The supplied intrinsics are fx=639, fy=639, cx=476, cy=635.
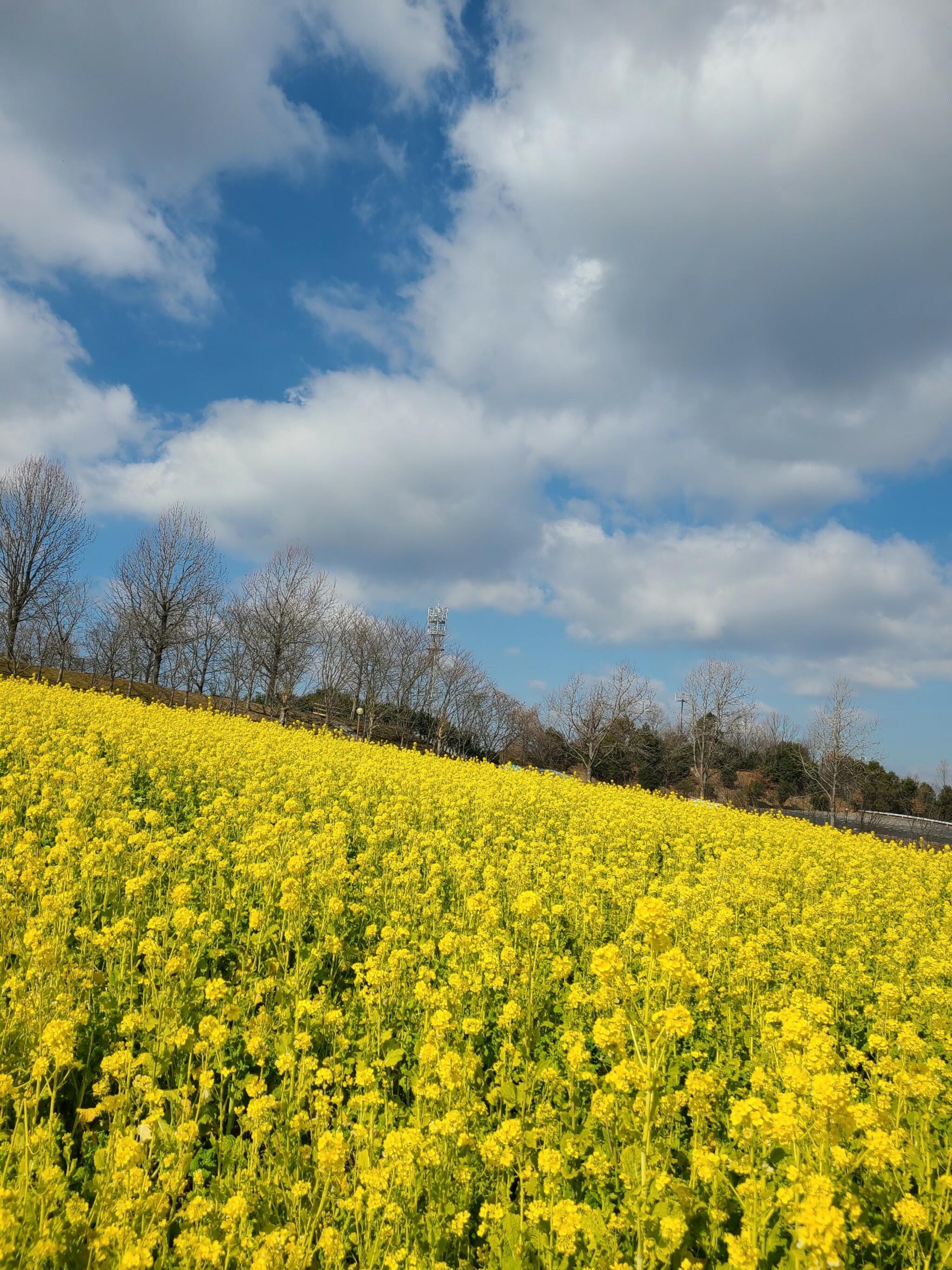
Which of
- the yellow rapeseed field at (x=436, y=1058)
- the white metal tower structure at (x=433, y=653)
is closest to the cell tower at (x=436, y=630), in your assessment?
the white metal tower structure at (x=433, y=653)

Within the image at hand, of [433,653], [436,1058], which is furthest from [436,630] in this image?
[436,1058]

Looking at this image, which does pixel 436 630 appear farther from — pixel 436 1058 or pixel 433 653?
pixel 436 1058

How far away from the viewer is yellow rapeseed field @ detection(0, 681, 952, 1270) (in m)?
2.62

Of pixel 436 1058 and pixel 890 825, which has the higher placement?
pixel 436 1058

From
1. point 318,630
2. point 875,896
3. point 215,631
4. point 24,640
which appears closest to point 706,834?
point 875,896

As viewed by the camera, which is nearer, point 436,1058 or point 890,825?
point 436,1058

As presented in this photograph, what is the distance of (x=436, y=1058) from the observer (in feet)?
11.0

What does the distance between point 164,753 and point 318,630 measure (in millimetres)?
27373

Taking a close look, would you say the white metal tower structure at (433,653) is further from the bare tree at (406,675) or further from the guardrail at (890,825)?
the guardrail at (890,825)

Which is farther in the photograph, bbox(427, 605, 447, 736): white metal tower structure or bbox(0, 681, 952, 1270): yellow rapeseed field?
bbox(427, 605, 447, 736): white metal tower structure

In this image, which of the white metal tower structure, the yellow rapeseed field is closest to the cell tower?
the white metal tower structure

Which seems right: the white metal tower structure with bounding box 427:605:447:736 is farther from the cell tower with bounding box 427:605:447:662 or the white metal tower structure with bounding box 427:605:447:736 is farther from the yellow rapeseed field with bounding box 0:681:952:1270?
the yellow rapeseed field with bounding box 0:681:952:1270

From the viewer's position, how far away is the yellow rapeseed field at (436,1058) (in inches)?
103

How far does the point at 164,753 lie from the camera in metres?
11.2
